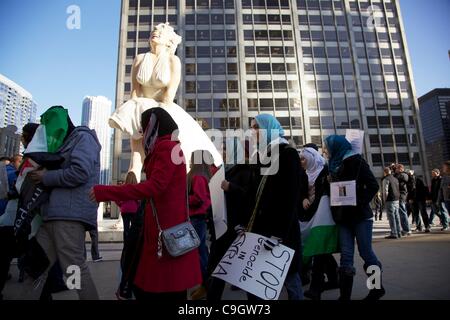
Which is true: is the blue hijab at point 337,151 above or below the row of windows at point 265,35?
below

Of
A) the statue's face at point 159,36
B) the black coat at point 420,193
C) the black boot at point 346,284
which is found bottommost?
the black boot at point 346,284

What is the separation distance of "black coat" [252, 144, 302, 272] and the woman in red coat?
68 centimetres

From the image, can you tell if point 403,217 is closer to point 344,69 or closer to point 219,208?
point 219,208

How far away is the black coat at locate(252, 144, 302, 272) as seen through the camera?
2352 mm

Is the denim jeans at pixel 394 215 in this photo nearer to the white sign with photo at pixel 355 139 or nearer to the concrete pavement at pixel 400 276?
the concrete pavement at pixel 400 276

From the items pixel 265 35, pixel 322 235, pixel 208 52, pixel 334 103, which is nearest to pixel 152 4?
pixel 208 52

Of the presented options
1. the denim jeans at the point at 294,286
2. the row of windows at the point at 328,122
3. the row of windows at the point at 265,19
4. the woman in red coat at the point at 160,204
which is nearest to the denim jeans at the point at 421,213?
the denim jeans at the point at 294,286

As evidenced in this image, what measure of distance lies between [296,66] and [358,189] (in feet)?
158

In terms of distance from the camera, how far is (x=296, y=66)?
4769 centimetres

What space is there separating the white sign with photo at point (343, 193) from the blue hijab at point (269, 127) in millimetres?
1031

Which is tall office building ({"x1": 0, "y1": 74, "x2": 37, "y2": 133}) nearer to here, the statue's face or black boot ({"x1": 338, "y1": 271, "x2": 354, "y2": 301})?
the statue's face

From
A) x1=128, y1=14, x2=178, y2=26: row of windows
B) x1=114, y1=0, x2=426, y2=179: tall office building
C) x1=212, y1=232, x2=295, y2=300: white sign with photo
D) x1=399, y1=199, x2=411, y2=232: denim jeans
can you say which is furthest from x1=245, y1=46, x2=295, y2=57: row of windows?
x1=212, y1=232, x2=295, y2=300: white sign with photo

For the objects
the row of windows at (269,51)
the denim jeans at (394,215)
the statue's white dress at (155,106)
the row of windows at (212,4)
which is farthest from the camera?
the row of windows at (212,4)

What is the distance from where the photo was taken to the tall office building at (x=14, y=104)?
15.5 meters
